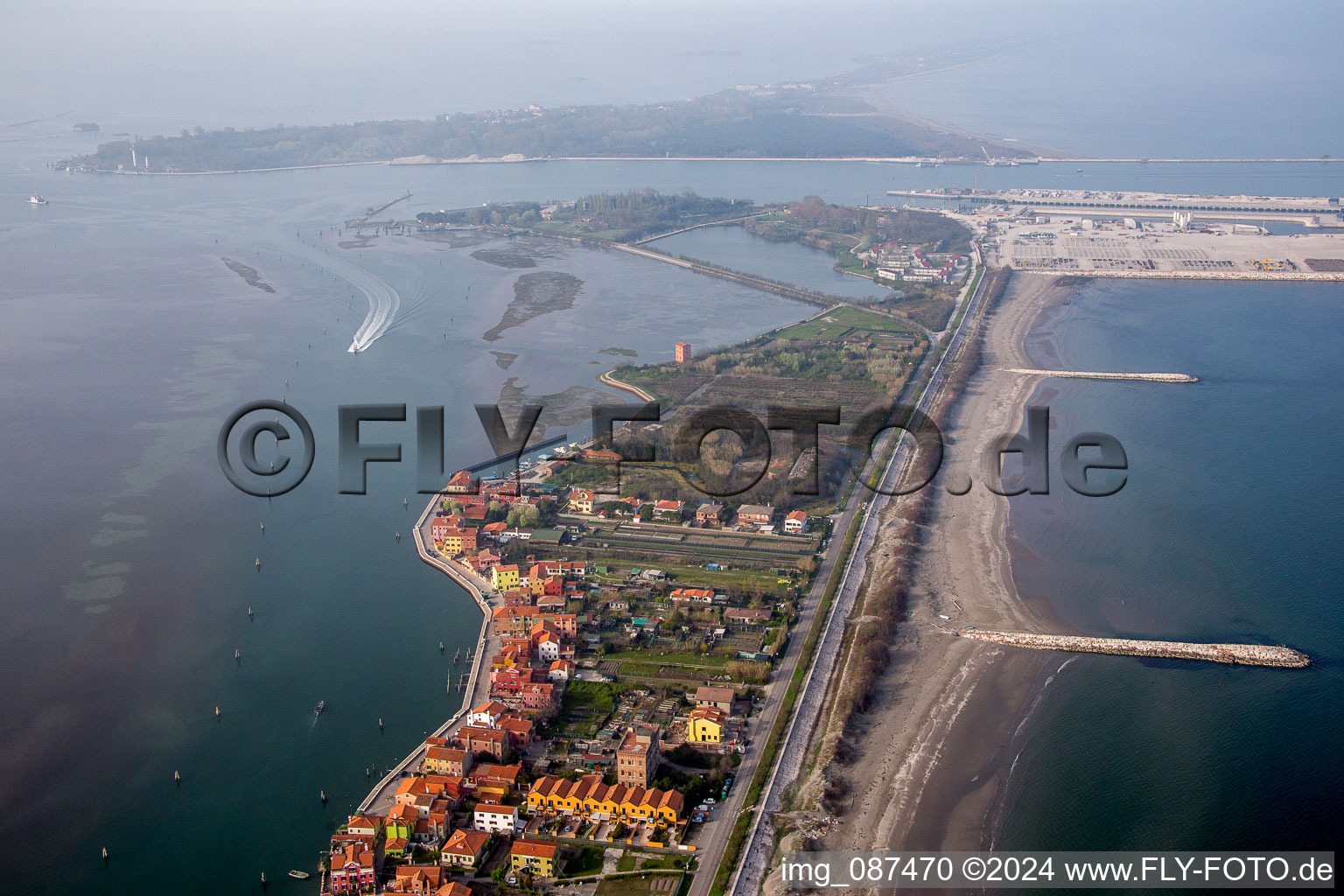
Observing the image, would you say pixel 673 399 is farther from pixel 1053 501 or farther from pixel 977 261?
pixel 977 261

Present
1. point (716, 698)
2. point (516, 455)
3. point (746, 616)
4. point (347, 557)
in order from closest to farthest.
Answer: point (716, 698) < point (746, 616) < point (347, 557) < point (516, 455)

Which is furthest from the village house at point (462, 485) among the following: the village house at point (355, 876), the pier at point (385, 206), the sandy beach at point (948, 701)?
the pier at point (385, 206)

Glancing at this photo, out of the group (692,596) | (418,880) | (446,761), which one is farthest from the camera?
(692,596)

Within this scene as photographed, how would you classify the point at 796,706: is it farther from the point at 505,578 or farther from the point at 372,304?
the point at 372,304

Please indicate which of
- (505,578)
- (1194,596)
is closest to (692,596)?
(505,578)

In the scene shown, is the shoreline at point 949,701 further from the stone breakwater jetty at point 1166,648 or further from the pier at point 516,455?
the pier at point 516,455

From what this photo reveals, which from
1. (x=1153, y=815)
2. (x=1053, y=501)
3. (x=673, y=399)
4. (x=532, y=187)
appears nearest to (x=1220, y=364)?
(x=1053, y=501)

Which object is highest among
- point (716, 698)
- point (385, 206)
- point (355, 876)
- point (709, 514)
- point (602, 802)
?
point (385, 206)
